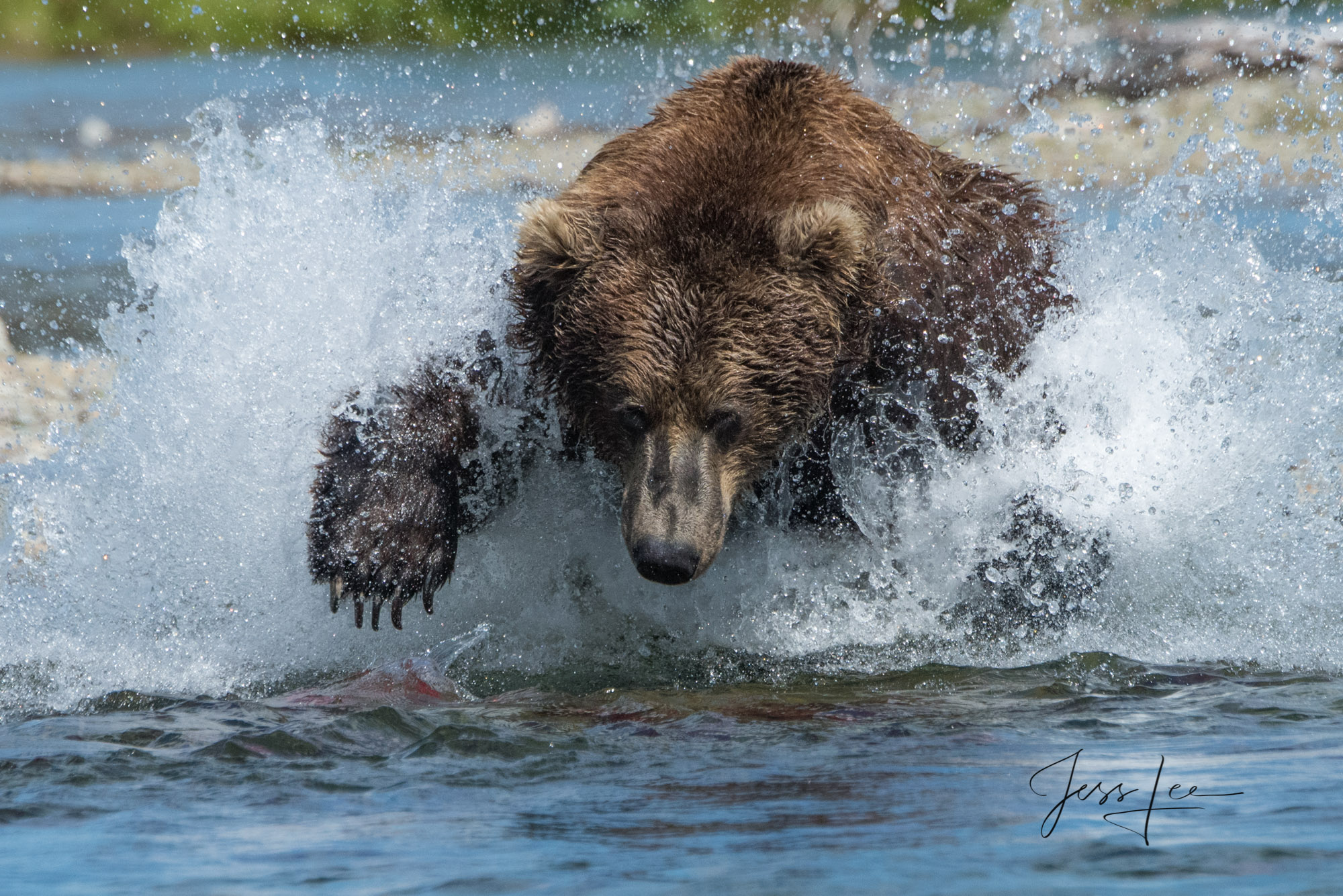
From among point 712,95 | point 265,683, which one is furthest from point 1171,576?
point 265,683

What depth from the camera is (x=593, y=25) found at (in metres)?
14.1

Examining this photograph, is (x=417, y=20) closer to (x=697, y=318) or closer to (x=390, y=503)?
(x=390, y=503)

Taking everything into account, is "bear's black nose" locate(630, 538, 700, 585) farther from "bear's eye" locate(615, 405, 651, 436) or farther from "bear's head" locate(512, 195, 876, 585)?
"bear's eye" locate(615, 405, 651, 436)

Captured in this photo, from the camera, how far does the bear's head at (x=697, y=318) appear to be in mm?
3977

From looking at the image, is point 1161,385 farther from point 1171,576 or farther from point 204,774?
point 204,774

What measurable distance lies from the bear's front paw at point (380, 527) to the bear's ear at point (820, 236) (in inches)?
52.6

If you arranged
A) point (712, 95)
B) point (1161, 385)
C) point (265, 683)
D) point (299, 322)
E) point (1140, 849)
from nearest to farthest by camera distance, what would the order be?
point (1140, 849) < point (265, 683) < point (712, 95) < point (1161, 385) < point (299, 322)

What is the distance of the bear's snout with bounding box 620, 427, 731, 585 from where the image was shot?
3.71m

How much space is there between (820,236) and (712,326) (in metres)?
0.42

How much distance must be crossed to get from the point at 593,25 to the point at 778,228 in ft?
35.6

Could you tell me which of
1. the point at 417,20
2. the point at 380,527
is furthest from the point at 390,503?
the point at 417,20

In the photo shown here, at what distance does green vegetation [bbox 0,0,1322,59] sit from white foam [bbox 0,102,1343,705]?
9001 mm
